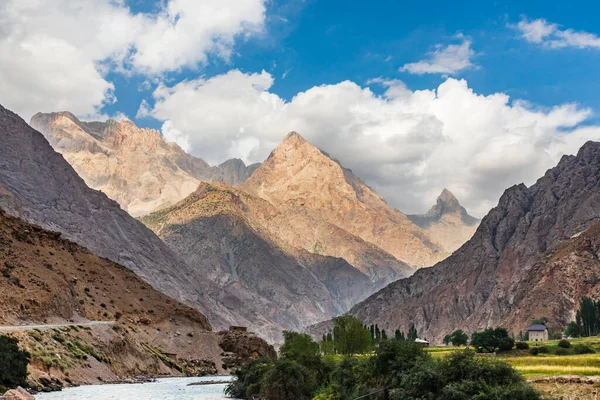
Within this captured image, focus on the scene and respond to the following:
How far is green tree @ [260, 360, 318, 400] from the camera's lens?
173 ft

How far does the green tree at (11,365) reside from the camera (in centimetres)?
4822

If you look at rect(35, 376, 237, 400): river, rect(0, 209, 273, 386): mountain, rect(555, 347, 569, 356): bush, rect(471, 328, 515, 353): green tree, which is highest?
rect(0, 209, 273, 386): mountain

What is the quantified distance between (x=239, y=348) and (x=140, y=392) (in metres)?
60.2

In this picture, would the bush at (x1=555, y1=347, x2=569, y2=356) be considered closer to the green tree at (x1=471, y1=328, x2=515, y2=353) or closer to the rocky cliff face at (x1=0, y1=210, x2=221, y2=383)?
the green tree at (x1=471, y1=328, x2=515, y2=353)

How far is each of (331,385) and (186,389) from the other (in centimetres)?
2967

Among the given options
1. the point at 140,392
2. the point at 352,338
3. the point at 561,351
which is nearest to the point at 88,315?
the point at 352,338

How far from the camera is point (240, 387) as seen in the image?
216ft

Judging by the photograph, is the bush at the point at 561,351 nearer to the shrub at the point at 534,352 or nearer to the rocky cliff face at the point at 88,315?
the shrub at the point at 534,352

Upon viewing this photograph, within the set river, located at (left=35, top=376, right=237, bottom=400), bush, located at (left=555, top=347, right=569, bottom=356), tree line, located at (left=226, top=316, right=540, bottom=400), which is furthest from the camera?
bush, located at (left=555, top=347, right=569, bottom=356)

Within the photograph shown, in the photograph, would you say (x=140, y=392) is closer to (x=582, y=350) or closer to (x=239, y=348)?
(x=582, y=350)

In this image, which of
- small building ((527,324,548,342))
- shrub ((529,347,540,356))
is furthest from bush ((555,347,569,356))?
small building ((527,324,548,342))

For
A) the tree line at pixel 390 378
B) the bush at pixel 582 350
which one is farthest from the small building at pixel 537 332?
the tree line at pixel 390 378

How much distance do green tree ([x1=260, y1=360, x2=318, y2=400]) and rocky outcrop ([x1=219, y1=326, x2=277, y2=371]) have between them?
64862 millimetres

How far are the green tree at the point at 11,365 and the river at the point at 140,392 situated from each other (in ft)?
6.77
